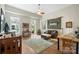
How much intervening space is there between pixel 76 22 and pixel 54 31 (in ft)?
1.63

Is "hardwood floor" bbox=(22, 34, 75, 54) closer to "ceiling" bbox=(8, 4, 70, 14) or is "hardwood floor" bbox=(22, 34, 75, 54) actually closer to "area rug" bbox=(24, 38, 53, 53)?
"area rug" bbox=(24, 38, 53, 53)

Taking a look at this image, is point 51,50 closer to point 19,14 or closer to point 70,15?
point 70,15

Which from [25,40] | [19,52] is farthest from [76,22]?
[19,52]

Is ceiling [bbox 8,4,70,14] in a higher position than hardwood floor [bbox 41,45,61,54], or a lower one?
higher

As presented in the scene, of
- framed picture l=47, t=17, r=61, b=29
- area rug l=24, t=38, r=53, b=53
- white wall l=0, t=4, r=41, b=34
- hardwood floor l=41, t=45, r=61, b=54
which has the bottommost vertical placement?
hardwood floor l=41, t=45, r=61, b=54

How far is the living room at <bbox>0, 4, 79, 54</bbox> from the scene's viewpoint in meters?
2.16

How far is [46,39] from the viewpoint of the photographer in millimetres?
2281

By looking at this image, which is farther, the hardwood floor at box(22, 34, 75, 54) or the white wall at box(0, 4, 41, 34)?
the hardwood floor at box(22, 34, 75, 54)

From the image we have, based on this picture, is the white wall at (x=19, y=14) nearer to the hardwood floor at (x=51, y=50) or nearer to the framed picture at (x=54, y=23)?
the framed picture at (x=54, y=23)

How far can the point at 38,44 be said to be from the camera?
7.33 feet

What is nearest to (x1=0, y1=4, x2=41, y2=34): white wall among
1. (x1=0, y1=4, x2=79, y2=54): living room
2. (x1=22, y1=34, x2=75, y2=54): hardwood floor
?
(x1=0, y1=4, x2=79, y2=54): living room
